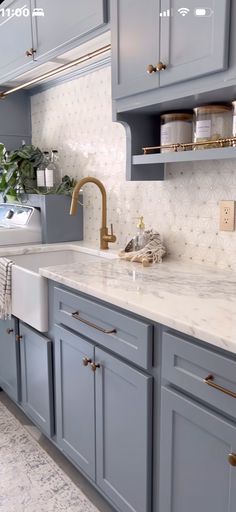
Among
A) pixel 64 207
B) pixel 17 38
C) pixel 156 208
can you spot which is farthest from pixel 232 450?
pixel 17 38

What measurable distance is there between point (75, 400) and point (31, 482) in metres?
0.45

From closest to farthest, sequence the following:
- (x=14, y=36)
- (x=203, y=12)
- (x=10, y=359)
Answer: (x=203, y=12)
(x=10, y=359)
(x=14, y=36)

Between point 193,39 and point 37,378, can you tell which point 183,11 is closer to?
point 193,39

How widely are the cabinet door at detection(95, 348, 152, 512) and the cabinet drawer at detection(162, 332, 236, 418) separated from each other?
0.12 meters

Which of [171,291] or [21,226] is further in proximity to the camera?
[21,226]

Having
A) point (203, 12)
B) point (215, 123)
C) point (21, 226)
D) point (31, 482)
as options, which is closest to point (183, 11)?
point (203, 12)

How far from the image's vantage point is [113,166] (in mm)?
2355

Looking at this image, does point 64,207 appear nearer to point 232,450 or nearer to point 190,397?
point 190,397

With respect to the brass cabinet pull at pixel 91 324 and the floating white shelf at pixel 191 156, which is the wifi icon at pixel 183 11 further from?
the brass cabinet pull at pixel 91 324

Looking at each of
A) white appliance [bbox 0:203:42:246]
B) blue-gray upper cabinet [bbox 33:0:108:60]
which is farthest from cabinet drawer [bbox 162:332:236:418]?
white appliance [bbox 0:203:42:246]

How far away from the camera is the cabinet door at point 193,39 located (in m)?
1.23

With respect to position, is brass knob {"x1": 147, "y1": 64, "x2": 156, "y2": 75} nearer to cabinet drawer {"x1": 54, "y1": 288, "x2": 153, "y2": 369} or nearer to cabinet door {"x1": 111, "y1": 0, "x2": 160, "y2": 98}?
cabinet door {"x1": 111, "y1": 0, "x2": 160, "y2": 98}

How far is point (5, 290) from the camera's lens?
2.08 m

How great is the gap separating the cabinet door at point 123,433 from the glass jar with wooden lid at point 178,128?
86cm
